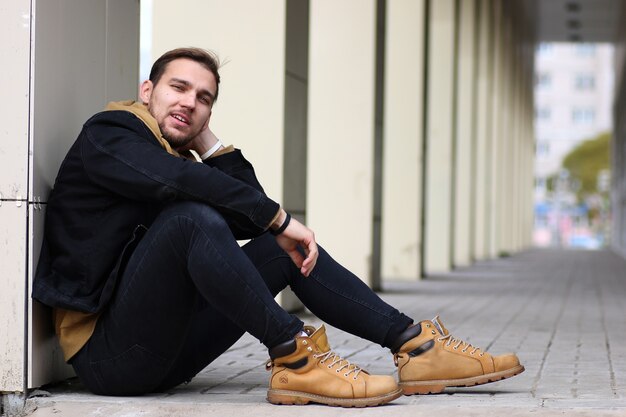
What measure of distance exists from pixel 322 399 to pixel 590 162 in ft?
257

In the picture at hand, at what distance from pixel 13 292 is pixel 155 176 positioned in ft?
2.34

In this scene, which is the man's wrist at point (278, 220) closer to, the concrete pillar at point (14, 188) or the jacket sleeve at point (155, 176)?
the jacket sleeve at point (155, 176)

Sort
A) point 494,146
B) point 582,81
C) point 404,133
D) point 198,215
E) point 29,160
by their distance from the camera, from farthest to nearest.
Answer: point 582,81
point 494,146
point 404,133
point 29,160
point 198,215

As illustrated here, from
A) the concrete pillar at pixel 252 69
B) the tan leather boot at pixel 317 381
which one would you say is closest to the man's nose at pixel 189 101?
the tan leather boot at pixel 317 381

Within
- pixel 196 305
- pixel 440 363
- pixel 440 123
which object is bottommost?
pixel 440 363

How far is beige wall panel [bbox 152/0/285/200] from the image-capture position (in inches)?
316

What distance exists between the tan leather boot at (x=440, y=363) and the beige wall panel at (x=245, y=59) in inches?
151

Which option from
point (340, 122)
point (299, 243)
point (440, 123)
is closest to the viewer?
point (299, 243)

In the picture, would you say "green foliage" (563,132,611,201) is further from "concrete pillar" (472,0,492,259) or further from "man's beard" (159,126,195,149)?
"man's beard" (159,126,195,149)

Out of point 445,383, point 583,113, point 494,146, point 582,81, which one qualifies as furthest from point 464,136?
point 582,81

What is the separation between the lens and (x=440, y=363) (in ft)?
13.7

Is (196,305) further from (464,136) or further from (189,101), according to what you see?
(464,136)

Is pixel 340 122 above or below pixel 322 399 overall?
above

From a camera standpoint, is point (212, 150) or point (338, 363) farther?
point (212, 150)
